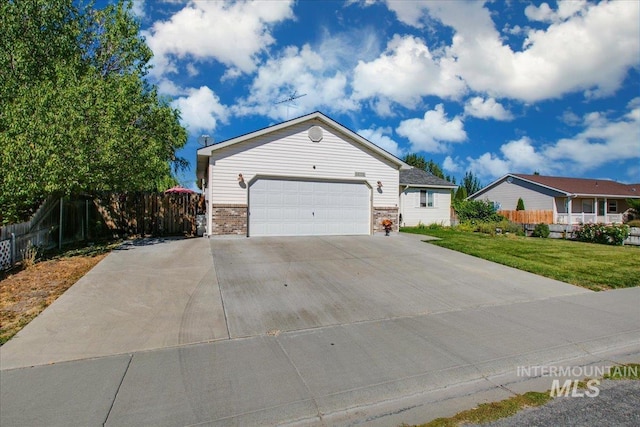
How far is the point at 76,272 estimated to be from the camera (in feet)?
25.7

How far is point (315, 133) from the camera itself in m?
14.1

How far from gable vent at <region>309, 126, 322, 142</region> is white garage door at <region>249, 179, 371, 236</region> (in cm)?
175

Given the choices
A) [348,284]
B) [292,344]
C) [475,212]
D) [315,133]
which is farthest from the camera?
[475,212]

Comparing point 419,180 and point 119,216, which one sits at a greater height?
point 419,180

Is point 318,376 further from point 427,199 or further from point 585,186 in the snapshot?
point 585,186

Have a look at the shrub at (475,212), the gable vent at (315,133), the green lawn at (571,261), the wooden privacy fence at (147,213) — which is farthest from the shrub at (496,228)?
the wooden privacy fence at (147,213)

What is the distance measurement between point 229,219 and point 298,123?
15.0ft

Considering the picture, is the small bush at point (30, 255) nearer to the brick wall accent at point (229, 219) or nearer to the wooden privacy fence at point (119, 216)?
the wooden privacy fence at point (119, 216)

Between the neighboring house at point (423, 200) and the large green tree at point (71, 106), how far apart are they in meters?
14.3

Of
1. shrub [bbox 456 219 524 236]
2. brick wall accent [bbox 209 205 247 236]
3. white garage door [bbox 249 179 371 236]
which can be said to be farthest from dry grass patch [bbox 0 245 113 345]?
shrub [bbox 456 219 524 236]

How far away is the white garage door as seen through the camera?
525 inches

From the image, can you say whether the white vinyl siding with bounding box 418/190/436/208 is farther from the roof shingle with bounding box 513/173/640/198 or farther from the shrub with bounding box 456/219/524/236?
the roof shingle with bounding box 513/173/640/198

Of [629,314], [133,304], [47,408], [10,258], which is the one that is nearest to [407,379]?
[47,408]

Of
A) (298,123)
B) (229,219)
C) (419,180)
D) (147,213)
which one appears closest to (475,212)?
(419,180)
